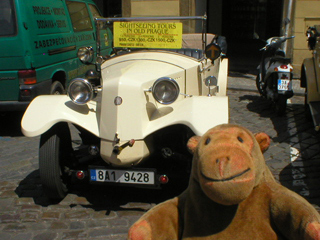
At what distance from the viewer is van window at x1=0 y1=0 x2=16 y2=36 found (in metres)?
6.16

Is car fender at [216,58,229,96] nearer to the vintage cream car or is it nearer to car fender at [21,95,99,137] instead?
the vintage cream car

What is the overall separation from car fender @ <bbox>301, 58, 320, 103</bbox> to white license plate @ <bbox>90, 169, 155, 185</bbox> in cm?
362

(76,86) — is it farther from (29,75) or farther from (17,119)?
(17,119)

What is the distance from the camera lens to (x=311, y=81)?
21.5 feet

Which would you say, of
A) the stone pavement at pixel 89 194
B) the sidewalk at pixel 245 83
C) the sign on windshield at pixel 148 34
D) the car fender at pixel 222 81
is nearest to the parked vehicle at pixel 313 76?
the stone pavement at pixel 89 194

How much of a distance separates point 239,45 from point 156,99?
14185 mm

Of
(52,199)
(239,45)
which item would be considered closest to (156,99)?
(52,199)

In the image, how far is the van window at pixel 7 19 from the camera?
243 inches

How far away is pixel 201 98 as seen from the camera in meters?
3.81

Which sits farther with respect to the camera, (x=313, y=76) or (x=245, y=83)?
(x=245, y=83)

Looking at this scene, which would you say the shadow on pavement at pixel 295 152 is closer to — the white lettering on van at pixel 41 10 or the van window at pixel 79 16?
the van window at pixel 79 16

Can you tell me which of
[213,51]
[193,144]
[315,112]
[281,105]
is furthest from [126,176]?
[281,105]

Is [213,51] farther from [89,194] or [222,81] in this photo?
[89,194]

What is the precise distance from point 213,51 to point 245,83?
5.47 meters
